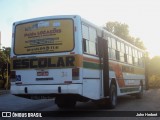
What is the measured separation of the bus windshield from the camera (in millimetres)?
12296

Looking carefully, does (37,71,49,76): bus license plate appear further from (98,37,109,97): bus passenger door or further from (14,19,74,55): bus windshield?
(98,37,109,97): bus passenger door

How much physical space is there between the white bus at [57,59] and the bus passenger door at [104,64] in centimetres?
4

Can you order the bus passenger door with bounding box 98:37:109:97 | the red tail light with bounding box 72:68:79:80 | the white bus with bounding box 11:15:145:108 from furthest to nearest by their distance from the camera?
the bus passenger door with bounding box 98:37:109:97
the white bus with bounding box 11:15:145:108
the red tail light with bounding box 72:68:79:80

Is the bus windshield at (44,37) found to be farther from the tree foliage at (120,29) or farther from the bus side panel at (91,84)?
the tree foliage at (120,29)

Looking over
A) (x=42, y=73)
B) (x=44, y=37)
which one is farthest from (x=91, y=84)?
(x=44, y=37)

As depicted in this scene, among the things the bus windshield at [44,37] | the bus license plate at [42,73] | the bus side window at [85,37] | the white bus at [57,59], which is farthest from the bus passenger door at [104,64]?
the bus license plate at [42,73]

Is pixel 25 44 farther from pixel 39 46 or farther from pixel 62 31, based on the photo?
pixel 62 31

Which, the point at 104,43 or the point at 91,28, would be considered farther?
the point at 104,43

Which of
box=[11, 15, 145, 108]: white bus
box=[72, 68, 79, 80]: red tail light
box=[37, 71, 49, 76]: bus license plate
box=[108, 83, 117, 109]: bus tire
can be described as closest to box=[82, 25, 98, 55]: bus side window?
box=[11, 15, 145, 108]: white bus

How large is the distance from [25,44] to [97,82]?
3.11 meters

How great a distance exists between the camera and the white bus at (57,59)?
11961 mm

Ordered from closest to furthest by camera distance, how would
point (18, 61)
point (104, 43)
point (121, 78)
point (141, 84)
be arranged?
point (18, 61)
point (104, 43)
point (121, 78)
point (141, 84)

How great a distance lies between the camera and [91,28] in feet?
44.7

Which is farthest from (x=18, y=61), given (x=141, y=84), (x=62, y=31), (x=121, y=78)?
(x=141, y=84)
